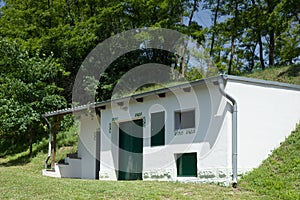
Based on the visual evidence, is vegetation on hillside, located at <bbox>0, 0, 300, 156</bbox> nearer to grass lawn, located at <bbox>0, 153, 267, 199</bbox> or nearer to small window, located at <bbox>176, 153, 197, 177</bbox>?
grass lawn, located at <bbox>0, 153, 267, 199</bbox>

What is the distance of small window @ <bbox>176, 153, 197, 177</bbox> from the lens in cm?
1277

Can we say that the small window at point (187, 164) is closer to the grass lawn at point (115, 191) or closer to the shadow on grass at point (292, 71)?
the grass lawn at point (115, 191)

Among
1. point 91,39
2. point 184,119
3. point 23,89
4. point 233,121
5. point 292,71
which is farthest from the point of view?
point 91,39

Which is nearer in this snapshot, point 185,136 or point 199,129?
point 199,129

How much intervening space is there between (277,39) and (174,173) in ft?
68.1

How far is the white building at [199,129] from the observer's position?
11.8m

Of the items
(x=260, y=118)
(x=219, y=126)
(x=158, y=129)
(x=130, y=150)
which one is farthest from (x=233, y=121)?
(x=130, y=150)

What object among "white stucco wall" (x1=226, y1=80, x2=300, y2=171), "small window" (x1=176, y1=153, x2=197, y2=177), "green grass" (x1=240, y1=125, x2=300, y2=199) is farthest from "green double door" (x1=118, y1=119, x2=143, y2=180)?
"green grass" (x1=240, y1=125, x2=300, y2=199)

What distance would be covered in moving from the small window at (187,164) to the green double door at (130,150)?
2.43 metres

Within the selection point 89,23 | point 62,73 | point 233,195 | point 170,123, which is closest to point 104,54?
point 89,23

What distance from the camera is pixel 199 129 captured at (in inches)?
496

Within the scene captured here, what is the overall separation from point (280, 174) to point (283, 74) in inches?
472

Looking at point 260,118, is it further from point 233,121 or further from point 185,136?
point 185,136

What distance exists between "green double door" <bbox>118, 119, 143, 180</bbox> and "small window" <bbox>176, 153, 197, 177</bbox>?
2.43 meters
